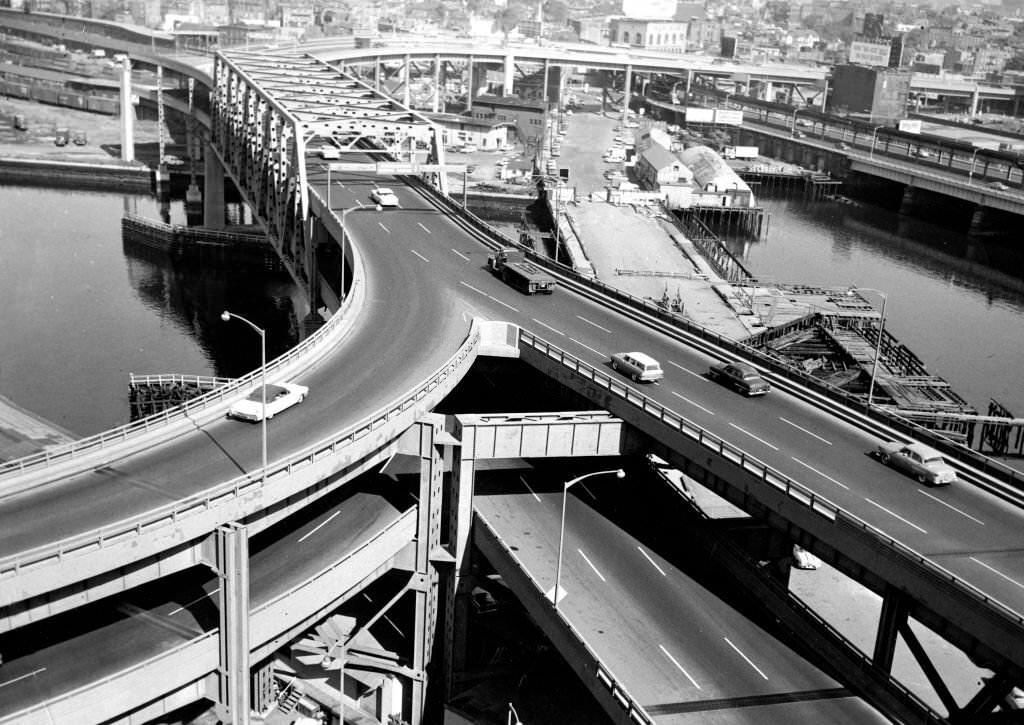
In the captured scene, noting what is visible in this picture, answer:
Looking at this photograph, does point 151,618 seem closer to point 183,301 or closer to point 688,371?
point 688,371

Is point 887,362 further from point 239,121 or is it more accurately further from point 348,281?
point 239,121

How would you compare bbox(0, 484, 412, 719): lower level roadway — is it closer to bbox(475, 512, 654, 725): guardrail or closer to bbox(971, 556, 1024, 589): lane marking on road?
bbox(475, 512, 654, 725): guardrail

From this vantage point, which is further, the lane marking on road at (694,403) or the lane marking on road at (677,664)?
the lane marking on road at (694,403)

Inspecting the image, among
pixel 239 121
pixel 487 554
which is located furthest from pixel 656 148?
pixel 487 554

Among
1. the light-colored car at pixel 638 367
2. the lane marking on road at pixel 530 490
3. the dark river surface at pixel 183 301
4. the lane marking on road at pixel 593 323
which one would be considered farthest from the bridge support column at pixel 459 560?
the dark river surface at pixel 183 301

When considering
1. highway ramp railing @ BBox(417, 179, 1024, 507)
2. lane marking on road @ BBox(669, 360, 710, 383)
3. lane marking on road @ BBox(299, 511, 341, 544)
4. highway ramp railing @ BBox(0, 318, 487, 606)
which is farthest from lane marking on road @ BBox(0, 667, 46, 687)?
highway ramp railing @ BBox(417, 179, 1024, 507)

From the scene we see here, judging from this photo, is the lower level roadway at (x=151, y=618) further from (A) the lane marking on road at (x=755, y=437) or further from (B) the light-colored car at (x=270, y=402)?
(A) the lane marking on road at (x=755, y=437)

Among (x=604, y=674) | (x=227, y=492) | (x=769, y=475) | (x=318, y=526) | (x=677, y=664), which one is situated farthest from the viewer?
(x=318, y=526)

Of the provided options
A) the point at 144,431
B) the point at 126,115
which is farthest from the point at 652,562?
the point at 126,115
